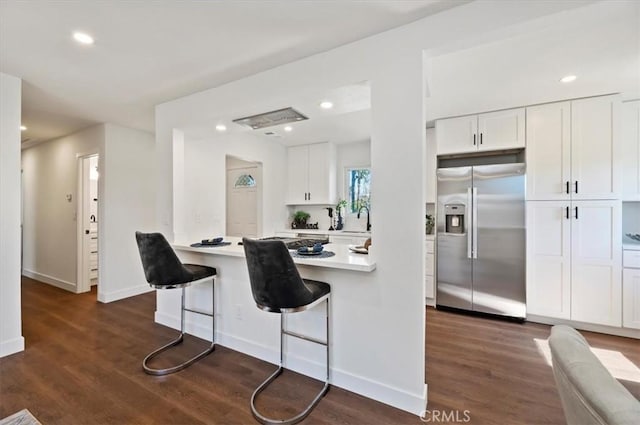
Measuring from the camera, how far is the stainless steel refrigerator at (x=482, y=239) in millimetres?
3219

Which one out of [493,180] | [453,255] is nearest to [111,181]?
[453,255]

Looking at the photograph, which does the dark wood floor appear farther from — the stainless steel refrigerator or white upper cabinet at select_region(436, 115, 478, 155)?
white upper cabinet at select_region(436, 115, 478, 155)

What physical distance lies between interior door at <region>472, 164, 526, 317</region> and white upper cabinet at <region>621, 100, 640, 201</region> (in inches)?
39.2

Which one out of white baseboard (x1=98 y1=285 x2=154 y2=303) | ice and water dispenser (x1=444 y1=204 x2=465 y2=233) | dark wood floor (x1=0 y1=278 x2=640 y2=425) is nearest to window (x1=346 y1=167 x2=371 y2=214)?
ice and water dispenser (x1=444 y1=204 x2=465 y2=233)

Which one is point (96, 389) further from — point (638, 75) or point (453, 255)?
point (638, 75)

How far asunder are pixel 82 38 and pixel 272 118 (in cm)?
149

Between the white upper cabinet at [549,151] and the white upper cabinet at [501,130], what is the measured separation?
0.28 feet

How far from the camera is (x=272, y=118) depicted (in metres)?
2.74

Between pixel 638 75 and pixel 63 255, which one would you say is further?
pixel 63 255

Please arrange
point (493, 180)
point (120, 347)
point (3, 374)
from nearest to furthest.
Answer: point (3, 374) → point (120, 347) → point (493, 180)

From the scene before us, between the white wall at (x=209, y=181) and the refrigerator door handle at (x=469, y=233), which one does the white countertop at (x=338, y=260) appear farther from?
the refrigerator door handle at (x=469, y=233)

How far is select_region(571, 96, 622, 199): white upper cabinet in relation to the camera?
2871 millimetres

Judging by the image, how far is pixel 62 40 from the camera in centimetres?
203

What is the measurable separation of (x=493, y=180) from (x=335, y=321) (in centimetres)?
261
